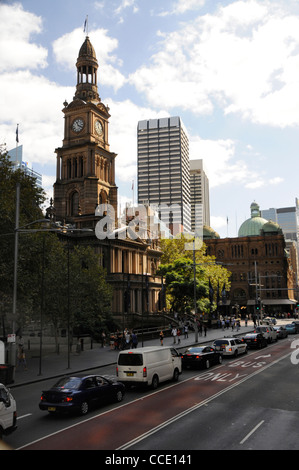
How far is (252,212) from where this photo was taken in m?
134

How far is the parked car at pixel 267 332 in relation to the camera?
4019 cm

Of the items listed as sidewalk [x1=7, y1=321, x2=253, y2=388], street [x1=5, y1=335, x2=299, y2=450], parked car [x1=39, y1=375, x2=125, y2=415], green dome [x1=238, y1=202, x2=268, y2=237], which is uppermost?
green dome [x1=238, y1=202, x2=268, y2=237]

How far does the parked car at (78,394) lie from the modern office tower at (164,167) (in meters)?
163

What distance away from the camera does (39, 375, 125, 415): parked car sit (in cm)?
1441

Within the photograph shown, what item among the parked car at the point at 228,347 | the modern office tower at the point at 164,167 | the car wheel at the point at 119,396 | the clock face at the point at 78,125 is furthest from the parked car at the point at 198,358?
the modern office tower at the point at 164,167

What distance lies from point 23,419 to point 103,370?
12.5m

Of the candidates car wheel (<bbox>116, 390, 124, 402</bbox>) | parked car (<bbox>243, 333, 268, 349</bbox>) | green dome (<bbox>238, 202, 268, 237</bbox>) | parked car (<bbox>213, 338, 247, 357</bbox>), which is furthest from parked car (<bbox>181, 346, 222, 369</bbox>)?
green dome (<bbox>238, 202, 268, 237</bbox>)

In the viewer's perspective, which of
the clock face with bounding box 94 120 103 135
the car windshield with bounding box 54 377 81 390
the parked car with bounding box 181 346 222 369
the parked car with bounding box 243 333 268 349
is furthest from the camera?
the clock face with bounding box 94 120 103 135

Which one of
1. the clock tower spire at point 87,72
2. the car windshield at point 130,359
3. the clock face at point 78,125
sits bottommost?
the car windshield at point 130,359

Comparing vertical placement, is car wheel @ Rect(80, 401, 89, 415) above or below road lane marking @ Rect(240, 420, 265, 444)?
above

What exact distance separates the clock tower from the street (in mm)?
50677

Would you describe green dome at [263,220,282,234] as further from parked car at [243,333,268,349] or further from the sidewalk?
the sidewalk

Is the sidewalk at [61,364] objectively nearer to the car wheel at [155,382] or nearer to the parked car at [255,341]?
the parked car at [255,341]

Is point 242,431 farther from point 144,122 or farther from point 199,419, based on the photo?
point 144,122
